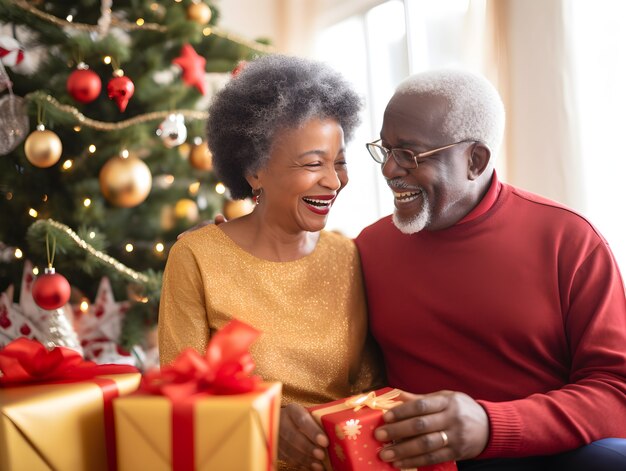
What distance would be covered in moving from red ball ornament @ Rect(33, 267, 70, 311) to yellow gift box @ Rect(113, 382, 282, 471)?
169cm

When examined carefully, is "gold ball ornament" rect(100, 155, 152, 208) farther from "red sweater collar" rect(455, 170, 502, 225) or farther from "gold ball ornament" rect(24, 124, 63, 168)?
"red sweater collar" rect(455, 170, 502, 225)

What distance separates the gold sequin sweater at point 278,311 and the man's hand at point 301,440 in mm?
245

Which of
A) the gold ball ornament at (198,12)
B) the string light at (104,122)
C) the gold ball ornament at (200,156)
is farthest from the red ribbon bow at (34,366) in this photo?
the gold ball ornament at (198,12)

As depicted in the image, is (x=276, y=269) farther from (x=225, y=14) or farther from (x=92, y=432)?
(x=225, y=14)

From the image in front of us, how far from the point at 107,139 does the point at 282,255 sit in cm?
146

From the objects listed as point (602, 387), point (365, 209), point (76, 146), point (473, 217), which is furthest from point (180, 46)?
point (602, 387)

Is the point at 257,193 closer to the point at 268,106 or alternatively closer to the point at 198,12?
the point at 268,106

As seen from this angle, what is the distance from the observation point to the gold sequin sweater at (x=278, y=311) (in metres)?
1.66

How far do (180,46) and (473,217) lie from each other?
1837mm

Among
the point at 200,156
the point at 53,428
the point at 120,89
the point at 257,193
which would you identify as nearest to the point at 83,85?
the point at 120,89

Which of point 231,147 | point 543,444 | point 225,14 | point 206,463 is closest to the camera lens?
point 206,463

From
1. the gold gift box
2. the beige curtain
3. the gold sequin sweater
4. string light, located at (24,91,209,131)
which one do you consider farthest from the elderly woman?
string light, located at (24,91,209,131)

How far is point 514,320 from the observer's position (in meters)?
1.59

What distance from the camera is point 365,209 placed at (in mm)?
3799
